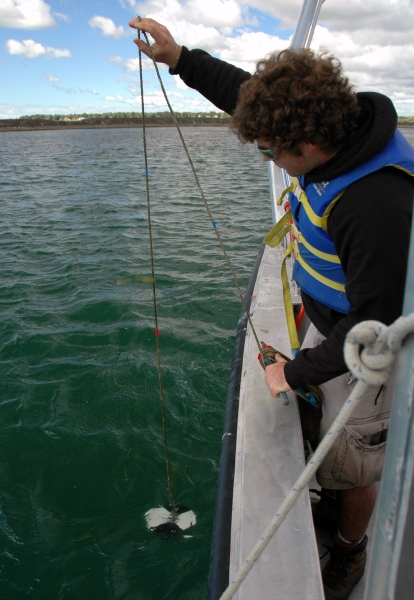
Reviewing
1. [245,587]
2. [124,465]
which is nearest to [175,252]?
[124,465]

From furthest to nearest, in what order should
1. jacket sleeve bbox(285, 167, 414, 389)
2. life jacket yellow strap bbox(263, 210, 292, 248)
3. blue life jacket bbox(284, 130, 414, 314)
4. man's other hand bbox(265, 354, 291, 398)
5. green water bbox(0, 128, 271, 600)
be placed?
green water bbox(0, 128, 271, 600) < life jacket yellow strap bbox(263, 210, 292, 248) < man's other hand bbox(265, 354, 291, 398) < blue life jacket bbox(284, 130, 414, 314) < jacket sleeve bbox(285, 167, 414, 389)

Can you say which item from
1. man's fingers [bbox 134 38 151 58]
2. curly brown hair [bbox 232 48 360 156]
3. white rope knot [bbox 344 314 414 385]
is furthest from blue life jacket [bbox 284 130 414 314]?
man's fingers [bbox 134 38 151 58]

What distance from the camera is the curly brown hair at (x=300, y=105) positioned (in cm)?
149

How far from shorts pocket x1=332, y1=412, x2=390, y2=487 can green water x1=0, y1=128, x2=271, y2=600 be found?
4.88ft

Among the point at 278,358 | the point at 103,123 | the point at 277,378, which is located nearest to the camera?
the point at 277,378

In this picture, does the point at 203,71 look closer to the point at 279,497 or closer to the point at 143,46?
the point at 143,46

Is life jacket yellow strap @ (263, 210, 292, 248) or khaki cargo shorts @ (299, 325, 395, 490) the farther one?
life jacket yellow strap @ (263, 210, 292, 248)

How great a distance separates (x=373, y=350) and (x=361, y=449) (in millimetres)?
1216

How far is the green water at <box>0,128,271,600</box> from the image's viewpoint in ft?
9.31

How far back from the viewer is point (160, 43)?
247 cm

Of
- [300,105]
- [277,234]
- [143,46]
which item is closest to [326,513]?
[277,234]

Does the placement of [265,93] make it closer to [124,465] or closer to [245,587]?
[245,587]

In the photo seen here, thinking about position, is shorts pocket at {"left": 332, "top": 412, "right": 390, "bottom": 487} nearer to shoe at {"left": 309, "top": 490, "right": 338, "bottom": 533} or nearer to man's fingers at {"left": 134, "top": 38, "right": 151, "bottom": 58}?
shoe at {"left": 309, "top": 490, "right": 338, "bottom": 533}

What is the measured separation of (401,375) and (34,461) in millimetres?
3610
